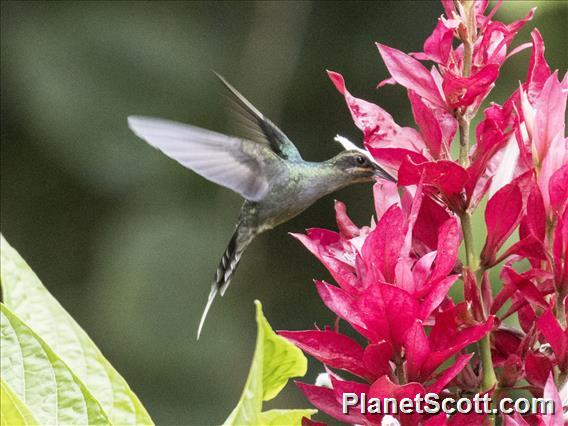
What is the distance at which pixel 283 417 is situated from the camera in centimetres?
83

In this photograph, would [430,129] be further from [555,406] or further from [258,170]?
[258,170]

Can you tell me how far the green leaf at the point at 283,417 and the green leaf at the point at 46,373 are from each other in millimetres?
133

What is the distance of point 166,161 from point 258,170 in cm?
221

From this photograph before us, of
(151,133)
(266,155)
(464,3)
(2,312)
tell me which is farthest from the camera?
(266,155)

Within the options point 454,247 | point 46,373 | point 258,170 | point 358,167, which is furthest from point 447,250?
point 258,170

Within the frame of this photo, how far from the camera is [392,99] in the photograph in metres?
3.80

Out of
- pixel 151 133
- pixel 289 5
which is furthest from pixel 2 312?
pixel 289 5

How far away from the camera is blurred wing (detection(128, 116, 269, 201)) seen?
1312mm

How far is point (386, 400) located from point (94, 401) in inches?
8.8

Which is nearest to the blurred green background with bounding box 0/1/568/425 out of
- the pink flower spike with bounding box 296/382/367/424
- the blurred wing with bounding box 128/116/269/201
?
the blurred wing with bounding box 128/116/269/201

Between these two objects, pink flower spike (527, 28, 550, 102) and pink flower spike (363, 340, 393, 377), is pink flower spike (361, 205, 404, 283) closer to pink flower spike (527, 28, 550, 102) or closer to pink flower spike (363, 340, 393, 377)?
pink flower spike (363, 340, 393, 377)

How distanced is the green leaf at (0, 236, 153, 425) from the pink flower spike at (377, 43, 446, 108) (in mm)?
358

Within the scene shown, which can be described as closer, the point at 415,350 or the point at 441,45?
the point at 415,350

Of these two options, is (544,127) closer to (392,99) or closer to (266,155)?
(266,155)
